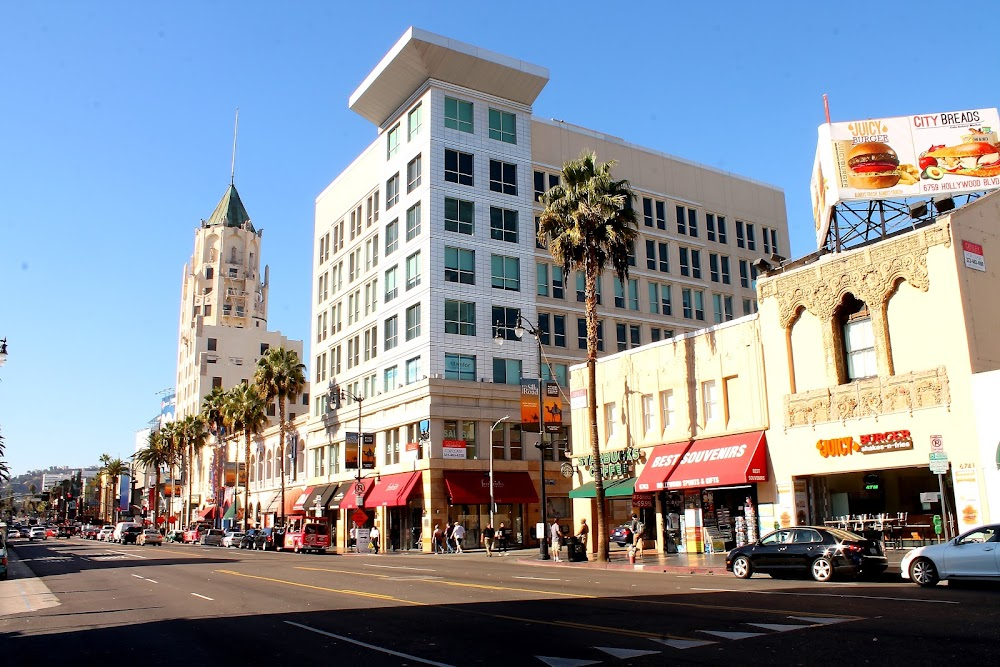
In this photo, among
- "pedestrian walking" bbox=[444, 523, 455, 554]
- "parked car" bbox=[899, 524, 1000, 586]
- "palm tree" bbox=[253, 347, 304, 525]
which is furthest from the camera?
"palm tree" bbox=[253, 347, 304, 525]

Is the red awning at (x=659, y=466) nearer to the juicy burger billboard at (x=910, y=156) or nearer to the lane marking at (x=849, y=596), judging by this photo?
the juicy burger billboard at (x=910, y=156)

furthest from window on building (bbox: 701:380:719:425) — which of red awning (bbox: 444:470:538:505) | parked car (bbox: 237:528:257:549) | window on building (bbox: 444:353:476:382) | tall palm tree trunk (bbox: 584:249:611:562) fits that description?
parked car (bbox: 237:528:257:549)

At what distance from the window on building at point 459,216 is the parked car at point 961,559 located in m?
40.1

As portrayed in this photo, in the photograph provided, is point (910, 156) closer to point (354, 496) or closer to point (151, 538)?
point (354, 496)

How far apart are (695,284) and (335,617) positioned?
52904 millimetres

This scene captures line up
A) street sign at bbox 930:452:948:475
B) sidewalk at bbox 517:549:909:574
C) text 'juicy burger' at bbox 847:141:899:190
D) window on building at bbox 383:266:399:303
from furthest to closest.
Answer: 1. window on building at bbox 383:266:399:303
2. text 'juicy burger' at bbox 847:141:899:190
3. sidewalk at bbox 517:549:909:574
4. street sign at bbox 930:452:948:475

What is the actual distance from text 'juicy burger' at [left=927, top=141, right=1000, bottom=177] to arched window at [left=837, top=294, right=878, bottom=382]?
26.9 feet

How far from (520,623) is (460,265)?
139 feet

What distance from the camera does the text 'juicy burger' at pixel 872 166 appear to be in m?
32.8

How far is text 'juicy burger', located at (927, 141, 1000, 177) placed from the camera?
1275 inches

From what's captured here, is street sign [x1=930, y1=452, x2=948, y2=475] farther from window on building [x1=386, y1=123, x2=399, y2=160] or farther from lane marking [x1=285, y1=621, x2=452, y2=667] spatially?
window on building [x1=386, y1=123, x2=399, y2=160]

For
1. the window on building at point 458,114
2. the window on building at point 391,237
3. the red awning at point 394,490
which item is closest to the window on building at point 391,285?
the window on building at point 391,237

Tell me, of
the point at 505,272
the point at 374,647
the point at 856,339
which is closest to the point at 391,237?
the point at 505,272

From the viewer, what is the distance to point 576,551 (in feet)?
116
